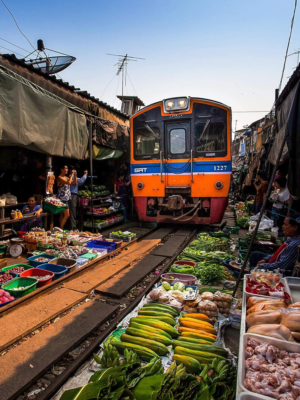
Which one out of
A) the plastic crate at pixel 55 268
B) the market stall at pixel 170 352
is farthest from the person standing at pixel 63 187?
the market stall at pixel 170 352

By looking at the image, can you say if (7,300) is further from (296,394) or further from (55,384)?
(296,394)

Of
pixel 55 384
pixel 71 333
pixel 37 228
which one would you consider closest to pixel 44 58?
pixel 37 228

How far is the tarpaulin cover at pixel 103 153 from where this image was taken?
8648 mm

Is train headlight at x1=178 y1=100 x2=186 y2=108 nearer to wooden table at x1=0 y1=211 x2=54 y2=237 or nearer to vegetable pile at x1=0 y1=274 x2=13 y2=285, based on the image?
wooden table at x1=0 y1=211 x2=54 y2=237

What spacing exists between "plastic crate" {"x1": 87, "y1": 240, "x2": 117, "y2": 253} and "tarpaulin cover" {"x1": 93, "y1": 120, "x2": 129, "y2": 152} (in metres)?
3.48

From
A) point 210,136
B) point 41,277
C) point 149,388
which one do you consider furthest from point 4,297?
point 210,136

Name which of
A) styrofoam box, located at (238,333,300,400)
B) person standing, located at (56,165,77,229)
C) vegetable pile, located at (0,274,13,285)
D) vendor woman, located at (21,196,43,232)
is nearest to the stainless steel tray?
styrofoam box, located at (238,333,300,400)

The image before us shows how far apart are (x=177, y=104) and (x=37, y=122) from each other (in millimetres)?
4261

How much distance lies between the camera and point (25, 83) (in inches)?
213

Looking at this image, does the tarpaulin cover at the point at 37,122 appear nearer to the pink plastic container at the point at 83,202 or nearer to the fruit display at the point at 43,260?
the pink plastic container at the point at 83,202

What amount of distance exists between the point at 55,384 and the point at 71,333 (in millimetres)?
810

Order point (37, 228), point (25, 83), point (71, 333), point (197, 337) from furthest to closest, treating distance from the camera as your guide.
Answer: point (37, 228)
point (25, 83)
point (71, 333)
point (197, 337)

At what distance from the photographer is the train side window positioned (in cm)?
814

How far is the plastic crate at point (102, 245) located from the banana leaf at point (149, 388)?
4.44 meters
